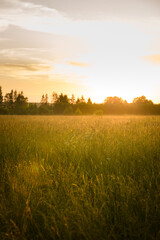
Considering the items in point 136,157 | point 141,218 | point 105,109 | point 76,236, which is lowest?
point 76,236

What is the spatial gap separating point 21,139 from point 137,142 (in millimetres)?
3786

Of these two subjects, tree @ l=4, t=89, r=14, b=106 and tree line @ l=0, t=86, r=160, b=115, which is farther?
tree @ l=4, t=89, r=14, b=106

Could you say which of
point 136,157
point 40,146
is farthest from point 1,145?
point 136,157

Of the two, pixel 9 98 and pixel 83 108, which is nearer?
pixel 83 108

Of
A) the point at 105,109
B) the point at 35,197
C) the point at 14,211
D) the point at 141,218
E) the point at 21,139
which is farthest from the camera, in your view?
the point at 105,109

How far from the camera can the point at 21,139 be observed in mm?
5488

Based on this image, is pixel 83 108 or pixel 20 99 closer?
pixel 83 108

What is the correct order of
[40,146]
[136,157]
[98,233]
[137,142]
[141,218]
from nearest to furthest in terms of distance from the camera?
[98,233], [141,218], [136,157], [137,142], [40,146]

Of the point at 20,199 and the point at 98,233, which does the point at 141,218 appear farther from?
the point at 20,199

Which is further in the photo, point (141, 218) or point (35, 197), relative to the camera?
point (35, 197)

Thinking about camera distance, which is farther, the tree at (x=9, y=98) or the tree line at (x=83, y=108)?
the tree at (x=9, y=98)

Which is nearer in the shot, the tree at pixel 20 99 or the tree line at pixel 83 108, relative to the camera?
the tree line at pixel 83 108

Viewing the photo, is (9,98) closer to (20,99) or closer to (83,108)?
(20,99)

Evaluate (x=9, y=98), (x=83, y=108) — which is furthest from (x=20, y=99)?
(x=83, y=108)
